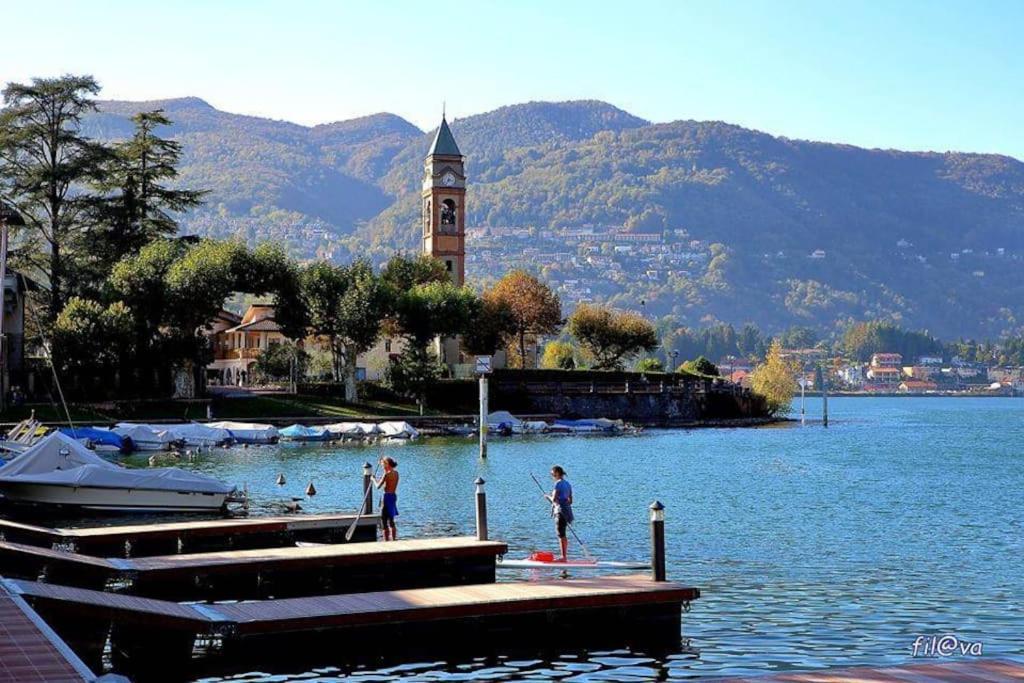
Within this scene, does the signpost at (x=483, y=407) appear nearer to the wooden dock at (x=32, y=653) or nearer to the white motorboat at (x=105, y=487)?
the white motorboat at (x=105, y=487)

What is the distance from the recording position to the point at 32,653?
1830 centimetres

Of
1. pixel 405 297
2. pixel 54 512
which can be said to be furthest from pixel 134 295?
pixel 54 512

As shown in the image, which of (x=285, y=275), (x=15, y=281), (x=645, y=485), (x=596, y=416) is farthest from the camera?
(x=596, y=416)

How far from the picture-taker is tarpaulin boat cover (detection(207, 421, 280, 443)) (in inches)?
3423

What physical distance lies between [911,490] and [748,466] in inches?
624

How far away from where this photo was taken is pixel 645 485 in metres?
61.9

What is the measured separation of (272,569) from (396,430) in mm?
66630

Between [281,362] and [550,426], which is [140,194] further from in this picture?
[550,426]

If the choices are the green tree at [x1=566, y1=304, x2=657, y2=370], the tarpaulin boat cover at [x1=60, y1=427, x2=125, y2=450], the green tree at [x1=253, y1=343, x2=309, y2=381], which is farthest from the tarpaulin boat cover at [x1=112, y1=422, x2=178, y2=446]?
the green tree at [x1=566, y1=304, x2=657, y2=370]

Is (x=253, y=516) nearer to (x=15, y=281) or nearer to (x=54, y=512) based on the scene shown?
(x=54, y=512)

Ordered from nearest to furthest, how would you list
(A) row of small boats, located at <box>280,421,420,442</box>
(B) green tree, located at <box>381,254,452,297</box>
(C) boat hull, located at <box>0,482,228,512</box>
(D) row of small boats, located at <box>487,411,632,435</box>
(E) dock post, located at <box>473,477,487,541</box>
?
(E) dock post, located at <box>473,477,487,541</box> → (C) boat hull, located at <box>0,482,228,512</box> → (A) row of small boats, located at <box>280,421,420,442</box> → (D) row of small boats, located at <box>487,411,632,435</box> → (B) green tree, located at <box>381,254,452,297</box>

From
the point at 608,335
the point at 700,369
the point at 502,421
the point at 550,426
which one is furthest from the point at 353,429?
the point at 700,369

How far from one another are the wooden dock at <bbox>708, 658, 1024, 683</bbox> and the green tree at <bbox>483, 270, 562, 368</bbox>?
11262cm

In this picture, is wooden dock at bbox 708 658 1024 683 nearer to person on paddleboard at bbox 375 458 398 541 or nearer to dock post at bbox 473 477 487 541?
dock post at bbox 473 477 487 541
